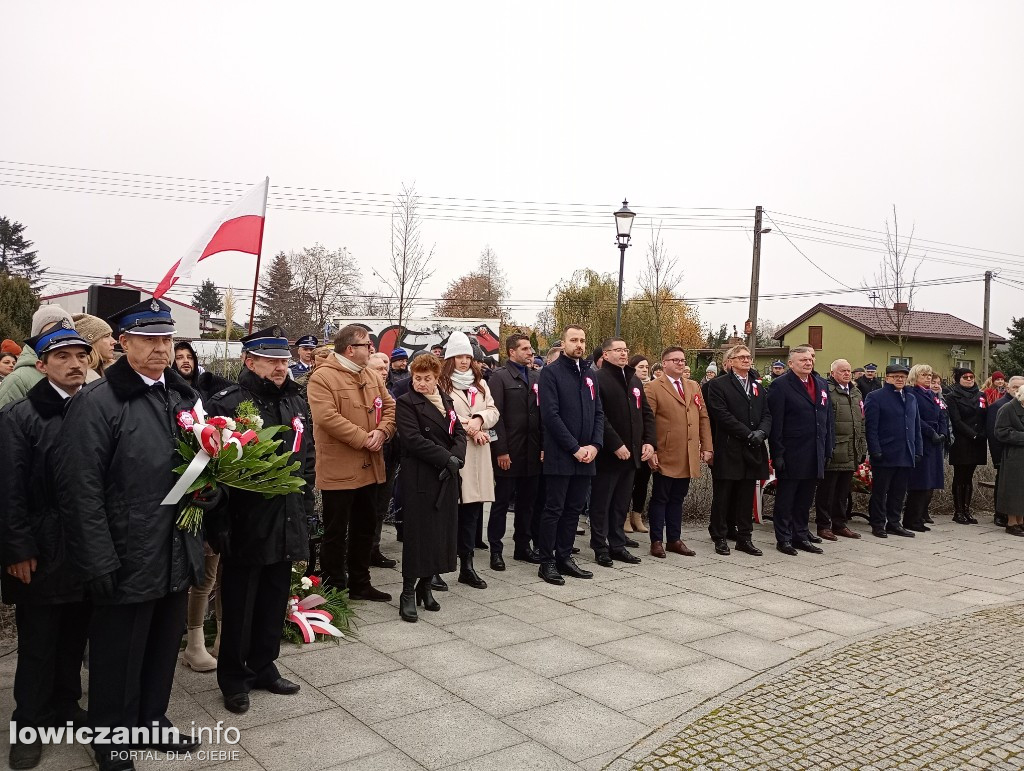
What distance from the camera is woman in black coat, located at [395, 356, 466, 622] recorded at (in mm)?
6156

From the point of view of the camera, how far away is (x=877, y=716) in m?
4.62

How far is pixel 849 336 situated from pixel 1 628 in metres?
51.2

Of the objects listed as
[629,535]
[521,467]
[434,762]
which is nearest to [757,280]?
[629,535]

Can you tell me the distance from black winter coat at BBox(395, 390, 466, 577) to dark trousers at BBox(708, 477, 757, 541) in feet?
12.5

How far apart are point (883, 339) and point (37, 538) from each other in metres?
48.8

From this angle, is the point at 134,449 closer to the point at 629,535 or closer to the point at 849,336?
the point at 629,535

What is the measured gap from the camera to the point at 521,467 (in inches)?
320

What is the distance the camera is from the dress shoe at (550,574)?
7410mm

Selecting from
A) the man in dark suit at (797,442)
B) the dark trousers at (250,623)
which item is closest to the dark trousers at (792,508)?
the man in dark suit at (797,442)

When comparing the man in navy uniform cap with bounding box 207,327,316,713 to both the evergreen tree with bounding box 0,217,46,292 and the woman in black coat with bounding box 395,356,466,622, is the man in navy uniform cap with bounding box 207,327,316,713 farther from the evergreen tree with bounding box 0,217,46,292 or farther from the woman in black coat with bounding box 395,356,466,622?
the evergreen tree with bounding box 0,217,46,292

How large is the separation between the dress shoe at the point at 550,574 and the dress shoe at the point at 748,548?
250 cm

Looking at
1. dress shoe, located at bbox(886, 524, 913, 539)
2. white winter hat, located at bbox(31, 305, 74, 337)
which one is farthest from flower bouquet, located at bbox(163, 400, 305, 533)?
dress shoe, located at bbox(886, 524, 913, 539)

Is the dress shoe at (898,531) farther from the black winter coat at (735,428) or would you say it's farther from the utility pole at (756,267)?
the utility pole at (756,267)

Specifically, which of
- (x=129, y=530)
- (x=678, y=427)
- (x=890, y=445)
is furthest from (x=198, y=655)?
(x=890, y=445)
